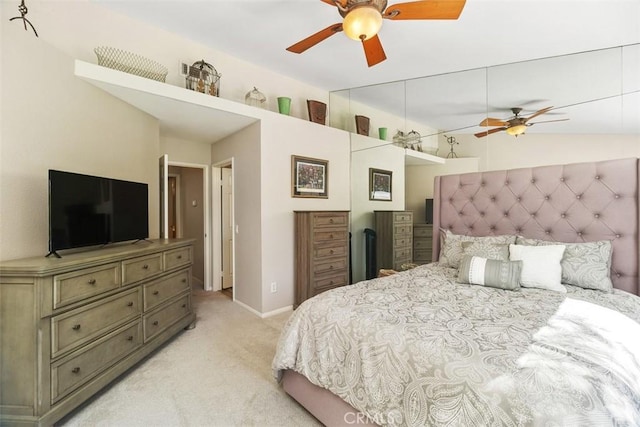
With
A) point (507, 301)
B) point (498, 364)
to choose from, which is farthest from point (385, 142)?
point (498, 364)

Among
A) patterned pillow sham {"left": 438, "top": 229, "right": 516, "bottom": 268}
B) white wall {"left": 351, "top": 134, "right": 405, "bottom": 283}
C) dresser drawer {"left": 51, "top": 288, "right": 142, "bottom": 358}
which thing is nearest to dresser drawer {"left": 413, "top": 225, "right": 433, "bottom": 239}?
patterned pillow sham {"left": 438, "top": 229, "right": 516, "bottom": 268}

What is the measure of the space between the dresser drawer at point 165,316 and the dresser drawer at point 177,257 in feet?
1.18

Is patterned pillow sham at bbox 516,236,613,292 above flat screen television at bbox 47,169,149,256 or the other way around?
the other way around

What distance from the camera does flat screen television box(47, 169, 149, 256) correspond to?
183cm

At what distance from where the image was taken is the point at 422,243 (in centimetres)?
316

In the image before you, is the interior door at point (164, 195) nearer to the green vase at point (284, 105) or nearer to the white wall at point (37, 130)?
the white wall at point (37, 130)

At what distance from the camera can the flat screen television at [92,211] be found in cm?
183

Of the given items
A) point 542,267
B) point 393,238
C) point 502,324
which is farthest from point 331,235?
point 502,324

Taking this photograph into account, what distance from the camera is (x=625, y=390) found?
0.86m

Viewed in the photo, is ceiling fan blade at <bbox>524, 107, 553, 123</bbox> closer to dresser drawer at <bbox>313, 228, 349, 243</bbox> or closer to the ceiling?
the ceiling

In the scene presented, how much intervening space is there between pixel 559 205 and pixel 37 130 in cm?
398

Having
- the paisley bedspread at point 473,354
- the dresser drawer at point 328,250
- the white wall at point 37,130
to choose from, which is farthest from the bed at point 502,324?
the white wall at point 37,130

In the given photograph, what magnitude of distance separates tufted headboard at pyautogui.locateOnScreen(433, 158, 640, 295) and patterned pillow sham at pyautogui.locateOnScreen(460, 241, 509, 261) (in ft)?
1.41

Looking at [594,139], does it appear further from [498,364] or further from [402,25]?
[498,364]
